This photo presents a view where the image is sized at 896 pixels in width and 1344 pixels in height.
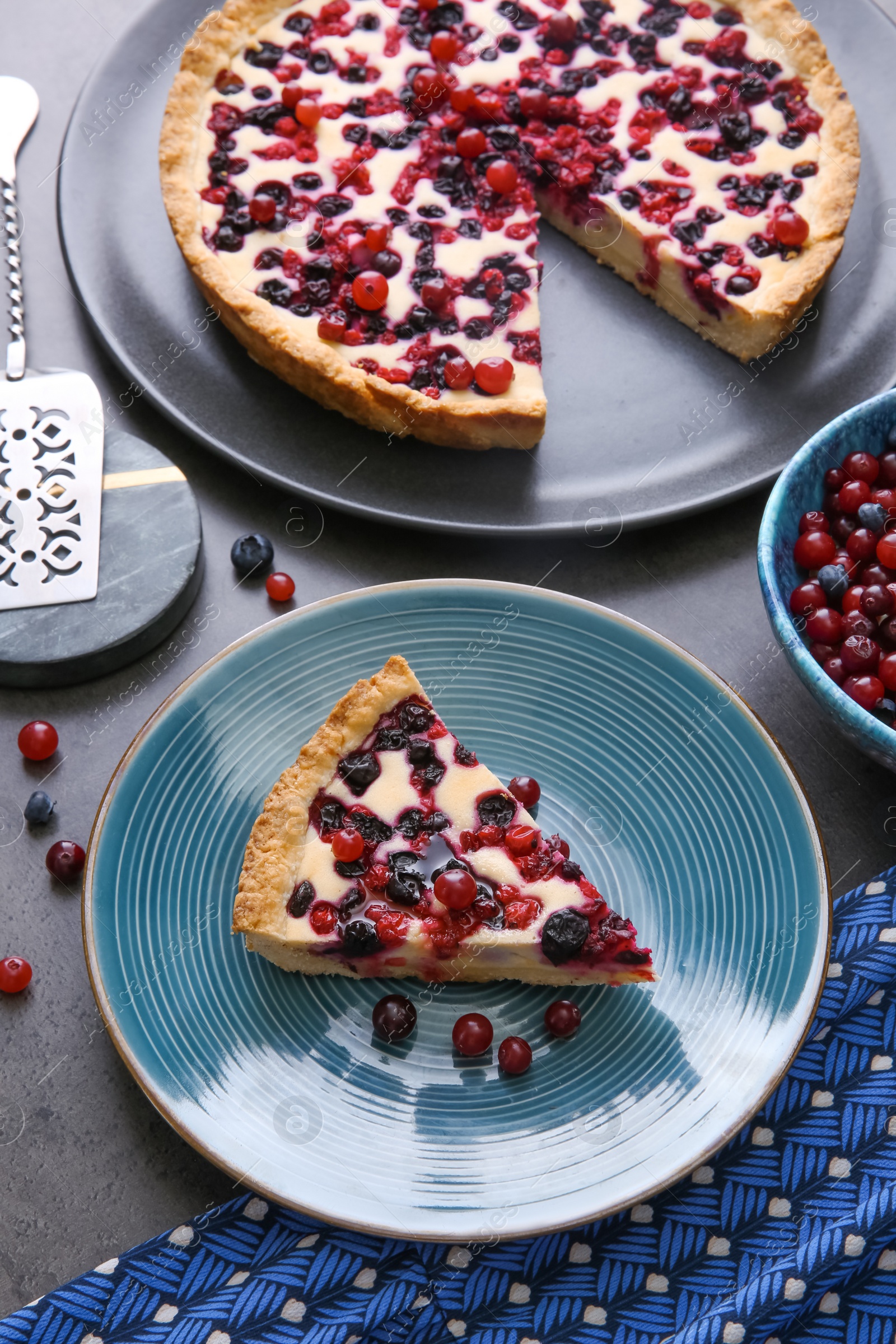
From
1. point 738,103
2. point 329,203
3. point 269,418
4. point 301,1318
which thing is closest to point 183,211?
point 329,203

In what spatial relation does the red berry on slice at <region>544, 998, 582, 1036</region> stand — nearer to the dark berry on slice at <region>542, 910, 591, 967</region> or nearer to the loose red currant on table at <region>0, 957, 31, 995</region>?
the dark berry on slice at <region>542, 910, 591, 967</region>

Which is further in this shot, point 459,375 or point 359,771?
point 459,375

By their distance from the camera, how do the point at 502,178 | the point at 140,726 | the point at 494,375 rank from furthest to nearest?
the point at 502,178 → the point at 494,375 → the point at 140,726

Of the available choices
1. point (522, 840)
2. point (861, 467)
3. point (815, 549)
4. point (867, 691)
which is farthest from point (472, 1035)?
point (861, 467)

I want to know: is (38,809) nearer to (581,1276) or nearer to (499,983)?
(499,983)

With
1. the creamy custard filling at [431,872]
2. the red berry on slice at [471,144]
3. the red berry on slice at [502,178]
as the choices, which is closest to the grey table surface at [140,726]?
the creamy custard filling at [431,872]

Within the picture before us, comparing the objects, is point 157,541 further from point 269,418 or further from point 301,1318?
point 301,1318

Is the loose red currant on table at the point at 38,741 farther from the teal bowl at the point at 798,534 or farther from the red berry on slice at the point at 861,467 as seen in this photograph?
the red berry on slice at the point at 861,467
